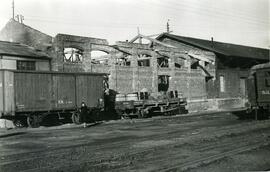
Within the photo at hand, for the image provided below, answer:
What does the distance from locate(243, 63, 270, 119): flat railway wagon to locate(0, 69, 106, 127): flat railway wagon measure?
30.6 feet

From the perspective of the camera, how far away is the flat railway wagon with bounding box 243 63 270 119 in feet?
58.4

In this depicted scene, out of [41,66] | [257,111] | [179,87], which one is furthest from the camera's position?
[179,87]

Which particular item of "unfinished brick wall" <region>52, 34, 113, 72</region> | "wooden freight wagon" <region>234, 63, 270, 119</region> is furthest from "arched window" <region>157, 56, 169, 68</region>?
"wooden freight wagon" <region>234, 63, 270, 119</region>

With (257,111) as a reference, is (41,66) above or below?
above

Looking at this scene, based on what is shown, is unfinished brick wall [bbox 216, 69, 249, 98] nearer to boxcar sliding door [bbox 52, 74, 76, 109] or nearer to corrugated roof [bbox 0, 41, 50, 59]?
corrugated roof [bbox 0, 41, 50, 59]

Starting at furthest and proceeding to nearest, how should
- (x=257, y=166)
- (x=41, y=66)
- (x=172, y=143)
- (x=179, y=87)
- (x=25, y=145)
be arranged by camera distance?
(x=179, y=87) < (x=41, y=66) < (x=25, y=145) < (x=172, y=143) < (x=257, y=166)

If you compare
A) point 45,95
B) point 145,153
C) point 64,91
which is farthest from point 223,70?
point 145,153

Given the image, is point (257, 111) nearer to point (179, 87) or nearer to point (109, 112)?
point (109, 112)

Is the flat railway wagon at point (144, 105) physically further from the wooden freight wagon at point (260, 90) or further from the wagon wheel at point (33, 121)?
the wooden freight wagon at point (260, 90)

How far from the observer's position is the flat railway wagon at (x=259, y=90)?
58.4 feet

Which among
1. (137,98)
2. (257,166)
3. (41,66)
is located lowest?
(257,166)

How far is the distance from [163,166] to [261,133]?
6.69m

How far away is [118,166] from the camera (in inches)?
323

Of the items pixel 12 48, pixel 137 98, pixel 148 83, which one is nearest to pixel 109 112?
pixel 137 98
